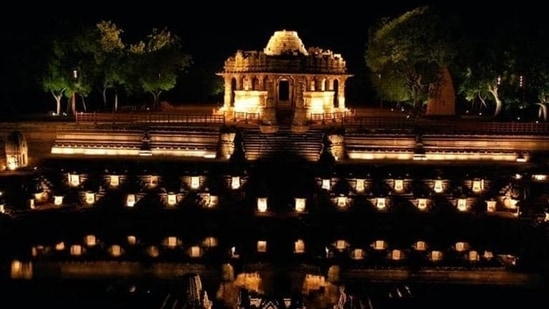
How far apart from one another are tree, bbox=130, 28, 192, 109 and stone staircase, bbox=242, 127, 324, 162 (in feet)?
55.5

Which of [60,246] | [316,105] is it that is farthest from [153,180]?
[316,105]

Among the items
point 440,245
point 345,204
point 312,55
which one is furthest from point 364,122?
point 440,245

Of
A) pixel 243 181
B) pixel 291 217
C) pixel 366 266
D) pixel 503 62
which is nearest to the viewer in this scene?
pixel 366 266

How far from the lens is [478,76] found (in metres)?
48.1

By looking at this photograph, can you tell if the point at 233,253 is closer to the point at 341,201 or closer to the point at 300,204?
the point at 300,204

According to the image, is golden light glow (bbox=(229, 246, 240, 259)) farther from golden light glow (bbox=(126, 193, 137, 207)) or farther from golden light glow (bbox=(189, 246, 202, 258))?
golden light glow (bbox=(126, 193, 137, 207))

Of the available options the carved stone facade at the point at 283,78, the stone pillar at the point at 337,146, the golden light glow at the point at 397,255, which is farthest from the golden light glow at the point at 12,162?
the golden light glow at the point at 397,255

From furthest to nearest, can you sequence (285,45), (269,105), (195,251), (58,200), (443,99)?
(443,99), (285,45), (269,105), (58,200), (195,251)

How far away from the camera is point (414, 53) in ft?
162

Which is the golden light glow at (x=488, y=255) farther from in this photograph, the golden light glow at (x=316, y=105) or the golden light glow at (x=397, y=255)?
the golden light glow at (x=316, y=105)

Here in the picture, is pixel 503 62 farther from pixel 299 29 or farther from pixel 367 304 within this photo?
pixel 299 29

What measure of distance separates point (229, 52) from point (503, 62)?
43272 millimetres

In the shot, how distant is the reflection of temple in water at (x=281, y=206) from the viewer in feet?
83.7

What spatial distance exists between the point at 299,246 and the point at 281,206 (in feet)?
13.3
